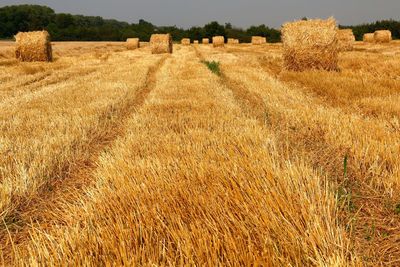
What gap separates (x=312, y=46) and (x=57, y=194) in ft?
39.6

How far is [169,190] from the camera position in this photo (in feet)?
8.62

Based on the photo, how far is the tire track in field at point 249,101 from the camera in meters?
6.38

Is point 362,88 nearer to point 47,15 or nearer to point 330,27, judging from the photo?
point 330,27

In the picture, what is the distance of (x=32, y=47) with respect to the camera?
20.2m

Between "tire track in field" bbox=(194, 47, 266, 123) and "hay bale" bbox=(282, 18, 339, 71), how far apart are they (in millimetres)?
4087

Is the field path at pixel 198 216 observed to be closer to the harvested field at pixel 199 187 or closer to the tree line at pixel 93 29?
the harvested field at pixel 199 187

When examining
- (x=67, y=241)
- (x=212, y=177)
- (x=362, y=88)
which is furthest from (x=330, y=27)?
(x=67, y=241)

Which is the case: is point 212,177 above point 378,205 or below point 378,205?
above

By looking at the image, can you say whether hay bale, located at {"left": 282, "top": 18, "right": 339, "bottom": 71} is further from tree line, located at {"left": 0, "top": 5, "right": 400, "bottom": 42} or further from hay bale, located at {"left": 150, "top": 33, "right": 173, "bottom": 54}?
tree line, located at {"left": 0, "top": 5, "right": 400, "bottom": 42}

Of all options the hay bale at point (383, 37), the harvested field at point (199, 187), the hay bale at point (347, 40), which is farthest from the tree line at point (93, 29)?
the harvested field at point (199, 187)

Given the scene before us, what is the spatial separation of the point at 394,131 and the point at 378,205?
7.66ft

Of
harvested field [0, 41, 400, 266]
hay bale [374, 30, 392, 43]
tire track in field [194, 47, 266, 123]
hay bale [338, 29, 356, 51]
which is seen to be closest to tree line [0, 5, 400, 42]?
hay bale [374, 30, 392, 43]

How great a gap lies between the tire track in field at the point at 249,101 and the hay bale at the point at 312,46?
161 inches

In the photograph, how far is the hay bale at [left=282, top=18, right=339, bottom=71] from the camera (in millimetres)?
13641
